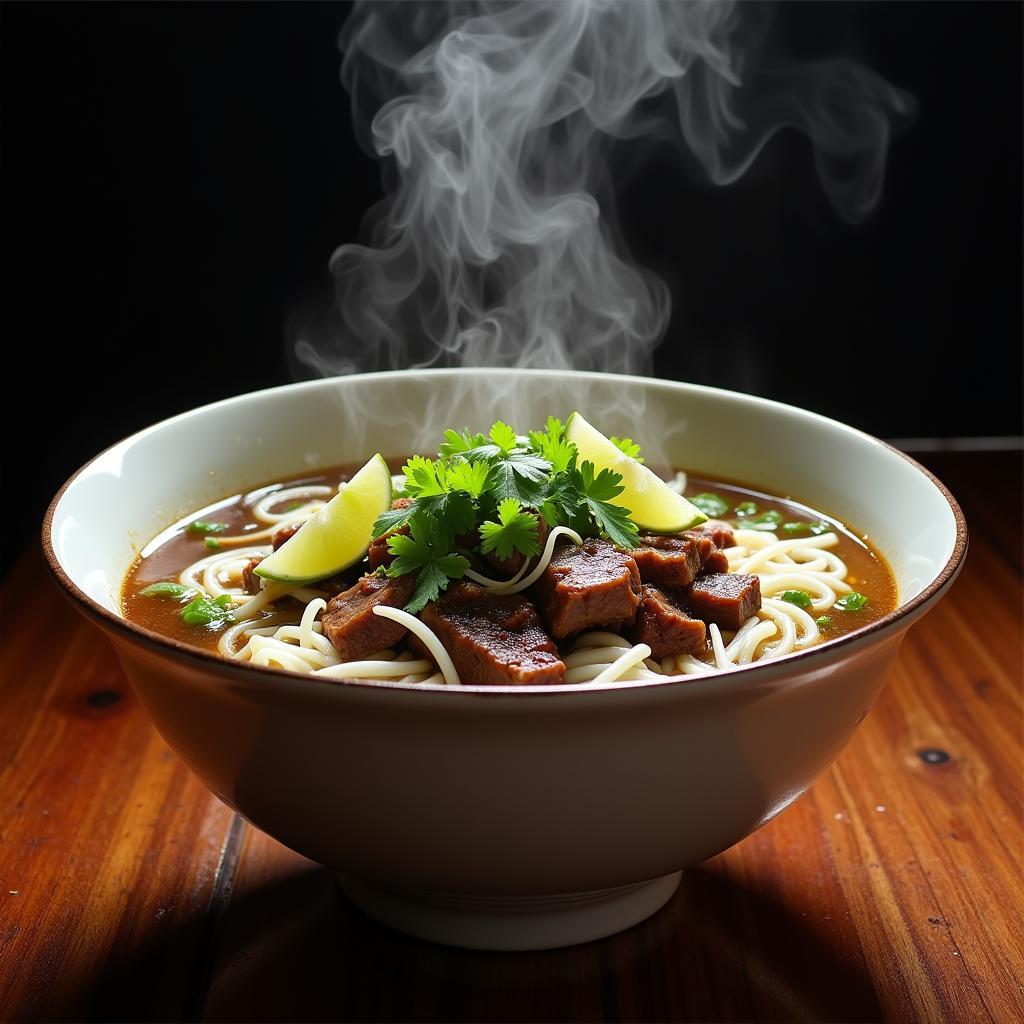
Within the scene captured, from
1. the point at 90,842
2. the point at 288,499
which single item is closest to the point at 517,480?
the point at 288,499

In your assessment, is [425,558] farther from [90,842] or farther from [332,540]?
[90,842]

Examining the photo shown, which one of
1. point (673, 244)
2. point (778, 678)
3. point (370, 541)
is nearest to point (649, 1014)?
point (778, 678)

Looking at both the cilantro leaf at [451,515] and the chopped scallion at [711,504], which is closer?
the cilantro leaf at [451,515]

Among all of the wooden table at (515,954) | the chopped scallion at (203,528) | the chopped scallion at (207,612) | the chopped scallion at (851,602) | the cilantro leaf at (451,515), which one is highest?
the cilantro leaf at (451,515)

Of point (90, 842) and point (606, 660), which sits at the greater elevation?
point (606, 660)

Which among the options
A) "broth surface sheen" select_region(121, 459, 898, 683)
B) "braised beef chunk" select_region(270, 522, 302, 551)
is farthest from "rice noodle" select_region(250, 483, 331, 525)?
"braised beef chunk" select_region(270, 522, 302, 551)

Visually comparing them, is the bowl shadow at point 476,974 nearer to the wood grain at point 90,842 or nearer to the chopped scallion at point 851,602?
the wood grain at point 90,842

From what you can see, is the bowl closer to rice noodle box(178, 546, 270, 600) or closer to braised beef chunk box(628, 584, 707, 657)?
rice noodle box(178, 546, 270, 600)

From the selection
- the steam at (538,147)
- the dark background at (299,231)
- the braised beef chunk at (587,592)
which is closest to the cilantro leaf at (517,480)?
the braised beef chunk at (587,592)
